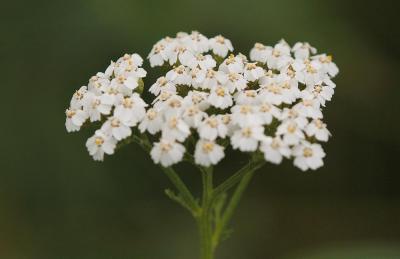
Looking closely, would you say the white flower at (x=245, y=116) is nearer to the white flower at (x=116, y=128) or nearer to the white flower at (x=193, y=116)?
the white flower at (x=193, y=116)

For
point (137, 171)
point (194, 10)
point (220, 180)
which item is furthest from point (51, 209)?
point (194, 10)

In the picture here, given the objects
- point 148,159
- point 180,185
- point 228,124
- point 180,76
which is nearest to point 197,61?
point 180,76

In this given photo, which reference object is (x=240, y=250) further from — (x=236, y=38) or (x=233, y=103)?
(x=233, y=103)

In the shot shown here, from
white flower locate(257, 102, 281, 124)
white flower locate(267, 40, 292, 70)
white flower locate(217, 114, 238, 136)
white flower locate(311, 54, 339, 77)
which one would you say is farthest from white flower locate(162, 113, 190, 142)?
white flower locate(311, 54, 339, 77)

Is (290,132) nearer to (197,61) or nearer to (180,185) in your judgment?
(180,185)

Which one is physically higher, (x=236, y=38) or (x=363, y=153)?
(x=236, y=38)

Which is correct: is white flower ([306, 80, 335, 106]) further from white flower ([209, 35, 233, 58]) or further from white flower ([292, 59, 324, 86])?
white flower ([209, 35, 233, 58])

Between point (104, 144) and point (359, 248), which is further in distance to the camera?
point (359, 248)
